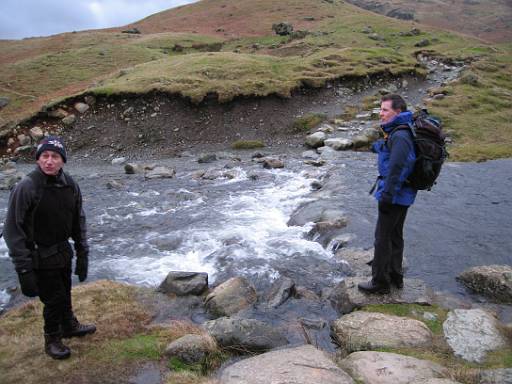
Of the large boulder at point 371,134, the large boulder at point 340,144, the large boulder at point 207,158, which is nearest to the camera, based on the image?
the large boulder at point 207,158

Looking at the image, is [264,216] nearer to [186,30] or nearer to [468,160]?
[468,160]

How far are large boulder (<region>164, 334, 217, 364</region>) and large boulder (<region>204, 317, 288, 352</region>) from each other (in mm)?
272

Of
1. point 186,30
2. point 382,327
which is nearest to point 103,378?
point 382,327

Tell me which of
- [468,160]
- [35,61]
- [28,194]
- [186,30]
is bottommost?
[468,160]

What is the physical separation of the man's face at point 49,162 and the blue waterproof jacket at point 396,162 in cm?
601

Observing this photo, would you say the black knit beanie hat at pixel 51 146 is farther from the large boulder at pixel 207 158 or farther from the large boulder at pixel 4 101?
the large boulder at pixel 4 101

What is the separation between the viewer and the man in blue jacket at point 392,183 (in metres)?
7.93

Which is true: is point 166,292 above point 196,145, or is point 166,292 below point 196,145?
below

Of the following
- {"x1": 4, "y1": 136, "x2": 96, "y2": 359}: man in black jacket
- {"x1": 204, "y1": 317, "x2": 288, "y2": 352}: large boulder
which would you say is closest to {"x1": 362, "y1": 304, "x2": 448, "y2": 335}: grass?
{"x1": 204, "y1": 317, "x2": 288, "y2": 352}: large boulder

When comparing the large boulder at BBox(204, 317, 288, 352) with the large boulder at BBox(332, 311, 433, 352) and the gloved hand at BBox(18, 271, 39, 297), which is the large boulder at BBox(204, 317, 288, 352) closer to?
the large boulder at BBox(332, 311, 433, 352)

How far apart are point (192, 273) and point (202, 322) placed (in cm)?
195

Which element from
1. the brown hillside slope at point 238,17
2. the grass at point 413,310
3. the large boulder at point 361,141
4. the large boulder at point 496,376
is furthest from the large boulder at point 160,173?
the brown hillside slope at point 238,17

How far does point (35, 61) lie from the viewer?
178ft

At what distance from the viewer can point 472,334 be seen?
25.8ft
